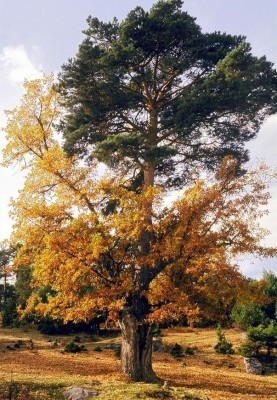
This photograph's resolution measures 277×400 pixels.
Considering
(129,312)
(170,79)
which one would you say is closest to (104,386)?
(129,312)

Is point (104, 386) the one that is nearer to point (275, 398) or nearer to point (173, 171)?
point (275, 398)

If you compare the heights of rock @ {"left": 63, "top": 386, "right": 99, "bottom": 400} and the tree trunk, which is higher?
the tree trunk

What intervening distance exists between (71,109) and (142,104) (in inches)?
141

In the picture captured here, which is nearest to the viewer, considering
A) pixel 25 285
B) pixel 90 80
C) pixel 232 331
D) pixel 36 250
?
pixel 36 250

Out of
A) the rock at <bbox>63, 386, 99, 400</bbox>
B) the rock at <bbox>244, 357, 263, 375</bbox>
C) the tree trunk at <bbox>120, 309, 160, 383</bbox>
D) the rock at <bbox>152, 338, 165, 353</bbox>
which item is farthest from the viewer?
the rock at <bbox>152, 338, 165, 353</bbox>

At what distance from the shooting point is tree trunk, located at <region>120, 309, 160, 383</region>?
16469 millimetres

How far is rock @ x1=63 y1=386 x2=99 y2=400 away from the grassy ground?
0.30 m

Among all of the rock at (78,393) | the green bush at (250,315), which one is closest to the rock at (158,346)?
the green bush at (250,315)

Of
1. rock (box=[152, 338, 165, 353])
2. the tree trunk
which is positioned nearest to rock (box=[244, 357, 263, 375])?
rock (box=[152, 338, 165, 353])

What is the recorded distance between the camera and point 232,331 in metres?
36.9

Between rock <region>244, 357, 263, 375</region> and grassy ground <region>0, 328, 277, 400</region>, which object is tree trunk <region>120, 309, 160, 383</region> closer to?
grassy ground <region>0, 328, 277, 400</region>

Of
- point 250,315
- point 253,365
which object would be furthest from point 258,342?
point 250,315

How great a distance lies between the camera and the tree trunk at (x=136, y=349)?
54.0 ft

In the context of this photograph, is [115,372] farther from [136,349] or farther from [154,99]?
[154,99]
